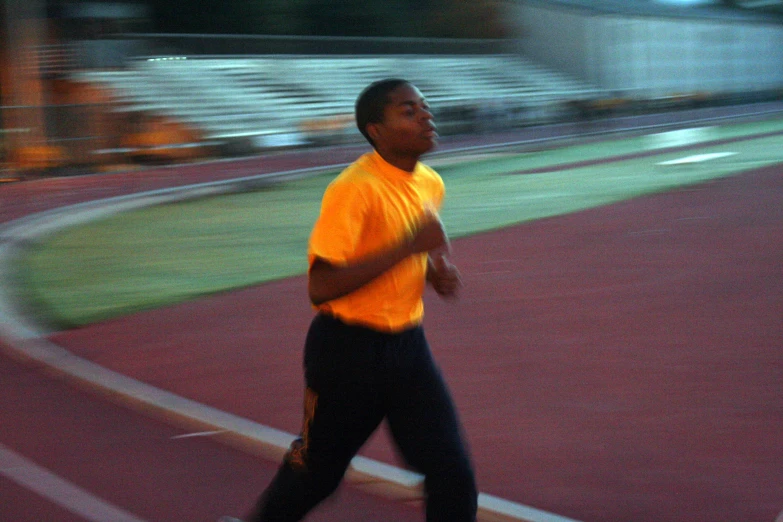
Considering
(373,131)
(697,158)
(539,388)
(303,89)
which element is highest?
(373,131)

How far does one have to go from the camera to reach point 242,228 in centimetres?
1352

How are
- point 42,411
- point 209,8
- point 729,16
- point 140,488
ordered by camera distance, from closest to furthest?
point 140,488 → point 42,411 → point 209,8 → point 729,16

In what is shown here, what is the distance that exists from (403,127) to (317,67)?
35938 millimetres

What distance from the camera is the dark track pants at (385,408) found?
10.3 feet

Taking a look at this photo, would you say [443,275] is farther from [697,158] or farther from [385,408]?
[697,158]

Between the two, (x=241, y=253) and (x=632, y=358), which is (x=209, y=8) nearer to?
(x=241, y=253)

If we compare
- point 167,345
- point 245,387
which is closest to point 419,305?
point 245,387

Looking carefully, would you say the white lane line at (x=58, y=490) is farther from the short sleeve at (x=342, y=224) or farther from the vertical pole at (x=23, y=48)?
the vertical pole at (x=23, y=48)

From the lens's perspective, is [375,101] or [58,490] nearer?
[375,101]

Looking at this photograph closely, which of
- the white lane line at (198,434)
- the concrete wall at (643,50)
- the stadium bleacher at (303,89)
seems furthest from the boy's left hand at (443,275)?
the concrete wall at (643,50)

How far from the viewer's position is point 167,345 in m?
7.26

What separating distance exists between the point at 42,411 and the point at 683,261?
6234 mm

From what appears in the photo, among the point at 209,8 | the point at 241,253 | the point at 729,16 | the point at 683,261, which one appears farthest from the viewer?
the point at 729,16

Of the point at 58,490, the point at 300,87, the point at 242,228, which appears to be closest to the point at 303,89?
the point at 300,87
